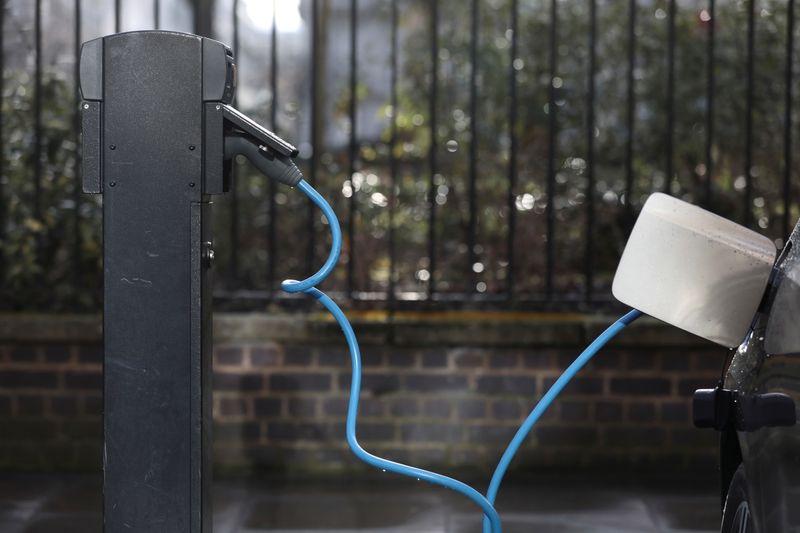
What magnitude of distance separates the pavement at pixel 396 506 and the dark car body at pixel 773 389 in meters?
1.91

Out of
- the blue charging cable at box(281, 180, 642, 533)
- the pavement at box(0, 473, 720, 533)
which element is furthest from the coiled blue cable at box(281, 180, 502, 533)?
the pavement at box(0, 473, 720, 533)

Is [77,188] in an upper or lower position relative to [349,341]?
upper

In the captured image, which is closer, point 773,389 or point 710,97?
point 773,389

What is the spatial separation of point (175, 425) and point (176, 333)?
206 mm

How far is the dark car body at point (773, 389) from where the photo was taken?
6.23 feet

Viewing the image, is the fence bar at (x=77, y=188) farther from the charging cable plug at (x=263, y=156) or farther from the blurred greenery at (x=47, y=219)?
the charging cable plug at (x=263, y=156)

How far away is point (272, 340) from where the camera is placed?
4789mm

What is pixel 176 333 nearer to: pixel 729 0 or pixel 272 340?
pixel 272 340

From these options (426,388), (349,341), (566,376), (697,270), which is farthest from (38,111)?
(697,270)

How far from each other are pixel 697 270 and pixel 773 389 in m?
0.31

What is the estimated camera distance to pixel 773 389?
Result: 202 centimetres

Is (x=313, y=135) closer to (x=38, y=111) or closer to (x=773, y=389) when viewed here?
(x=38, y=111)

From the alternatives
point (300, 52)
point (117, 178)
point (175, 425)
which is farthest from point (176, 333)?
point (300, 52)

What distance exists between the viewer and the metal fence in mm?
5023
